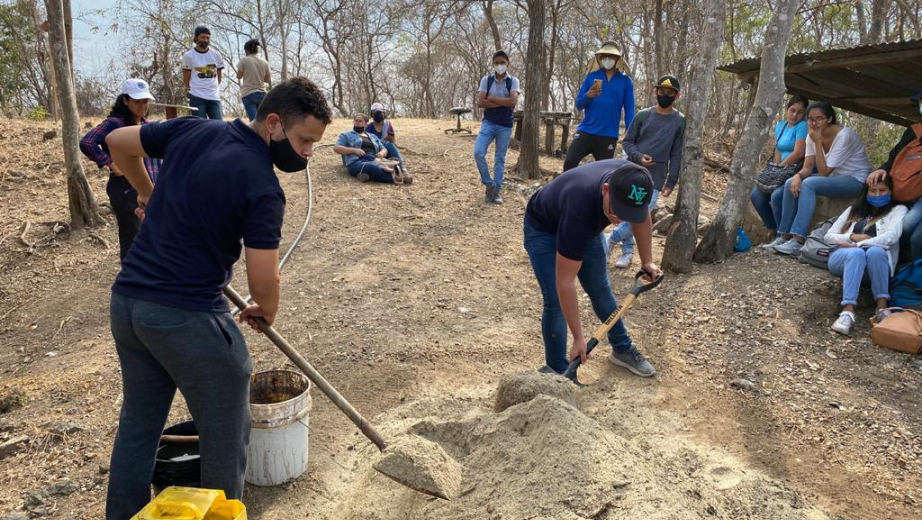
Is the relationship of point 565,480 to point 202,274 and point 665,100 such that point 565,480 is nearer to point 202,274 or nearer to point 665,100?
point 202,274

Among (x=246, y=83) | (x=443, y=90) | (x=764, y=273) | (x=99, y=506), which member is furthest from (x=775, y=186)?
(x=443, y=90)

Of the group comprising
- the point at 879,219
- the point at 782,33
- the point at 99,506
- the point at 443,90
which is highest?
the point at 443,90

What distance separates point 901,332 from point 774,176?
86.9 inches

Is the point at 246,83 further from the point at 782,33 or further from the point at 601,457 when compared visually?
the point at 601,457

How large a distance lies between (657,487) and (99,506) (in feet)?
7.92

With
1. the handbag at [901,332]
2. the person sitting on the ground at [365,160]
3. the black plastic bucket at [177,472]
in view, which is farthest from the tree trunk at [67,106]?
the handbag at [901,332]

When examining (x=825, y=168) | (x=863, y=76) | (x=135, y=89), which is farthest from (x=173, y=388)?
(x=863, y=76)

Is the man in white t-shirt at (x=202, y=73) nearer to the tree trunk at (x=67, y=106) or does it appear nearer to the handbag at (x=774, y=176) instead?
the tree trunk at (x=67, y=106)

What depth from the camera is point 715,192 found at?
952 cm

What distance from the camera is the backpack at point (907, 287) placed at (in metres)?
4.22

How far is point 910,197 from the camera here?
177 inches

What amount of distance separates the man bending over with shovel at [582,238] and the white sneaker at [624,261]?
1881mm

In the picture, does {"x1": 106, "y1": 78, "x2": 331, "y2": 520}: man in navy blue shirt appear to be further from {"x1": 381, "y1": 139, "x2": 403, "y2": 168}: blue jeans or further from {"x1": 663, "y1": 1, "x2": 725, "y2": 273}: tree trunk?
{"x1": 381, "y1": 139, "x2": 403, "y2": 168}: blue jeans

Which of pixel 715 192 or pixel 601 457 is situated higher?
pixel 715 192
